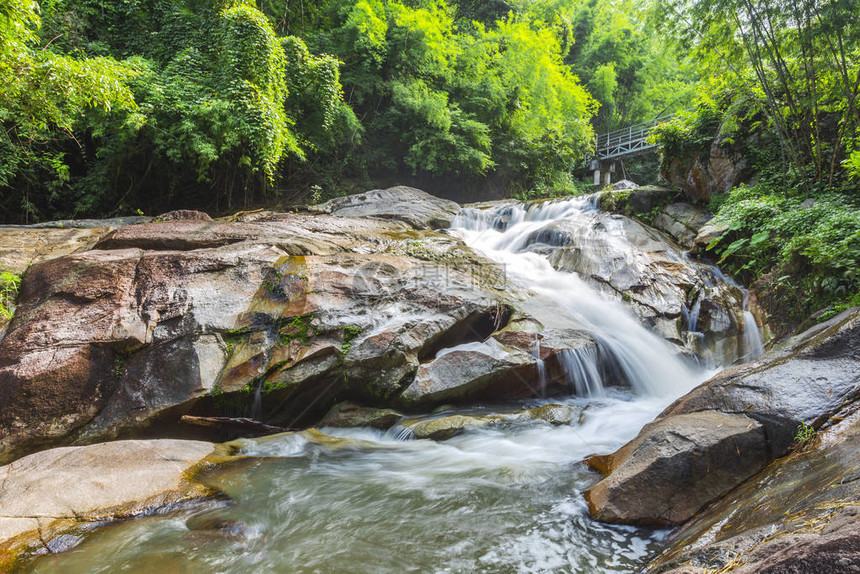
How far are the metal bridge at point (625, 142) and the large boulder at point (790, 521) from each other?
24.8 m

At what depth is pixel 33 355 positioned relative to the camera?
4.21 m

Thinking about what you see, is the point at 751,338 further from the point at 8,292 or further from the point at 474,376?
the point at 8,292

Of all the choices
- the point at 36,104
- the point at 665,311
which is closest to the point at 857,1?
the point at 665,311

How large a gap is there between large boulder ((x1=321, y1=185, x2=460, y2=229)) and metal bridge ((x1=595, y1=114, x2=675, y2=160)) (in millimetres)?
17078

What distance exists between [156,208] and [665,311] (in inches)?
560

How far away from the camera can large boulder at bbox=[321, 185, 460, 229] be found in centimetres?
1032

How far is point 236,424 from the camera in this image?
4.46 m

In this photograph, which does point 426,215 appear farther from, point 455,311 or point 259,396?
point 259,396

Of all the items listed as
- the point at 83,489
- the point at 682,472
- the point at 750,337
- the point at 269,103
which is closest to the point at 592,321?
the point at 750,337

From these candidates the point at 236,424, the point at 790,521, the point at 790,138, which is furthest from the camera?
the point at 790,138

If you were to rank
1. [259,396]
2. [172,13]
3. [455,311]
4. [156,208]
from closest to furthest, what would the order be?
[259,396]
[455,311]
[172,13]
[156,208]

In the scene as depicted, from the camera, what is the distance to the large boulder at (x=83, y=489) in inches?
102

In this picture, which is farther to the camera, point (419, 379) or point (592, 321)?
point (592, 321)

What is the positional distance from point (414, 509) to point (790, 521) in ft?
7.63
